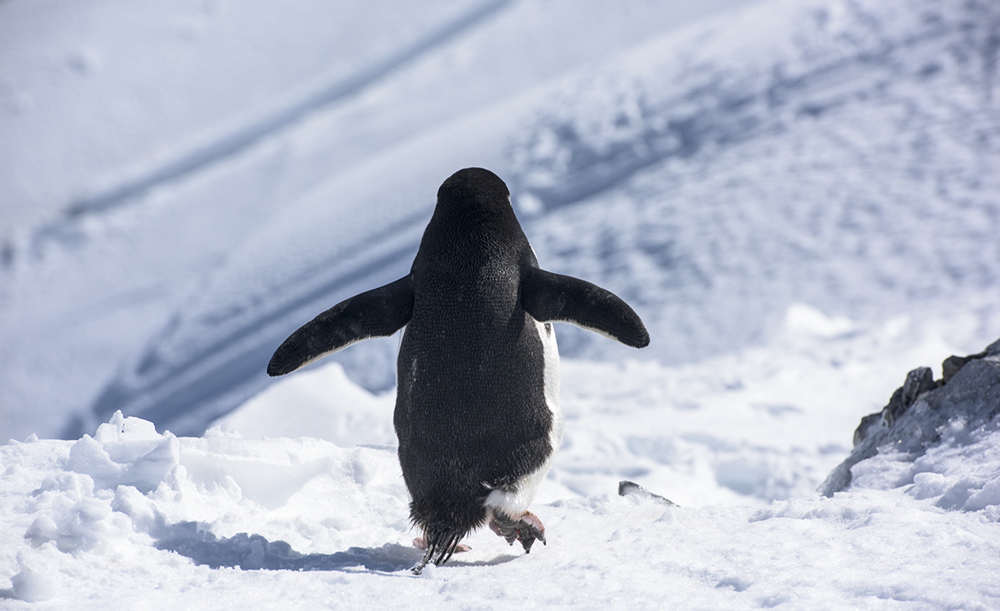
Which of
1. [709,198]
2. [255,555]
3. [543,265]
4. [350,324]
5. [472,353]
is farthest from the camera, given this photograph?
[709,198]

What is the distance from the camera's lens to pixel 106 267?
7.85 meters

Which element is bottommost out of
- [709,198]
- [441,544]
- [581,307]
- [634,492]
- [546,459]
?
[634,492]

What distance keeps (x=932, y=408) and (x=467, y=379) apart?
140cm

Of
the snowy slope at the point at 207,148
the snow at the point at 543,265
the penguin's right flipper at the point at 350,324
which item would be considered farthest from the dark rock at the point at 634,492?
the snowy slope at the point at 207,148

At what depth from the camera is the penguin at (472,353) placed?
6.06 ft

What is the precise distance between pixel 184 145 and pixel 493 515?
362 inches

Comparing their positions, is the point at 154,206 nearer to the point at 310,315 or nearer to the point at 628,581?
the point at 310,315

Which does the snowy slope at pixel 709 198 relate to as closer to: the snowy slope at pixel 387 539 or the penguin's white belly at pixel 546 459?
the snowy slope at pixel 387 539

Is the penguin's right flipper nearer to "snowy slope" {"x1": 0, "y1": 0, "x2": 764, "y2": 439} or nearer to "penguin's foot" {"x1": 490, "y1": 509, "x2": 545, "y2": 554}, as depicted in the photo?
"penguin's foot" {"x1": 490, "y1": 509, "x2": 545, "y2": 554}

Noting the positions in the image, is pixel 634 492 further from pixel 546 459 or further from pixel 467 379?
pixel 467 379

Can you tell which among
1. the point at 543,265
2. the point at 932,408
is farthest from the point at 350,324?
the point at 543,265

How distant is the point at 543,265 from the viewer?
6.45 metres

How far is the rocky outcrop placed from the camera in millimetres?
2184

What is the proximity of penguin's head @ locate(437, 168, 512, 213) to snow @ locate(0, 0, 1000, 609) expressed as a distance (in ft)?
2.76
